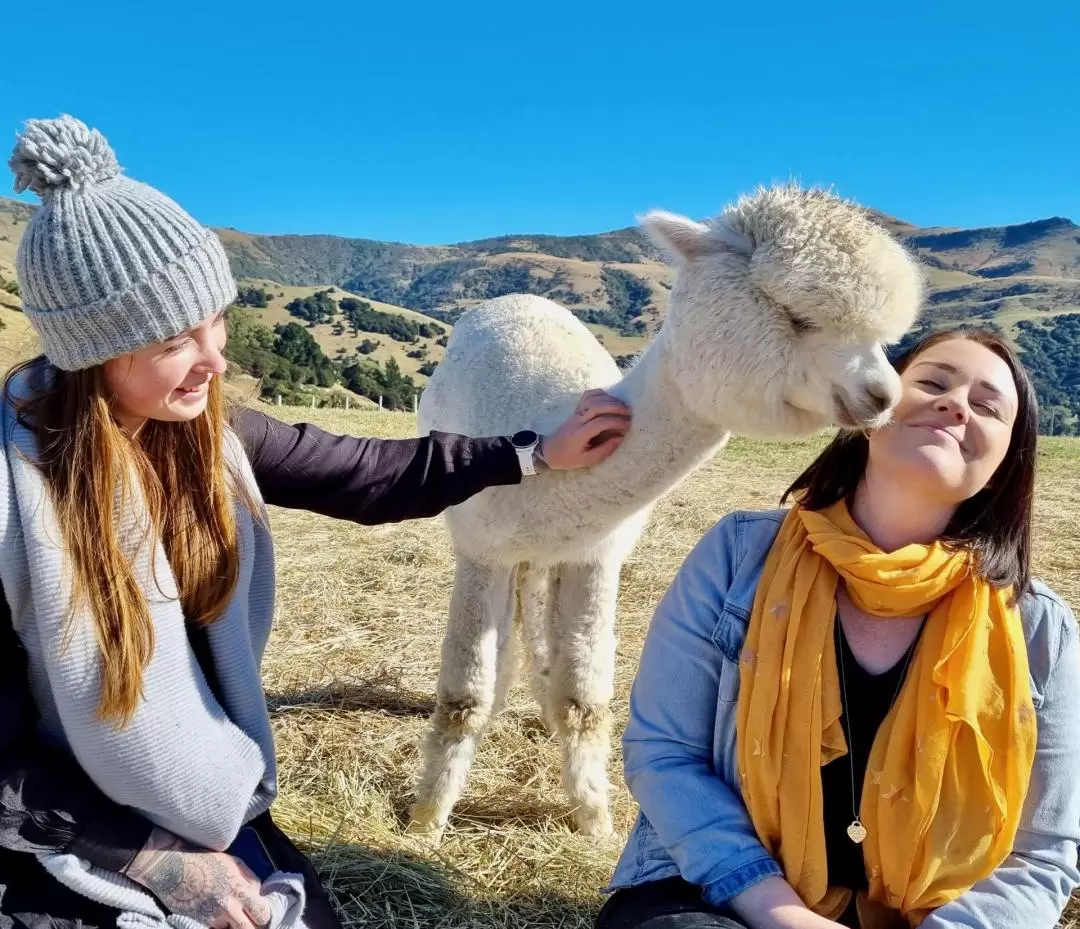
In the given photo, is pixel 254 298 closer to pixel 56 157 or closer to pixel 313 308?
pixel 313 308

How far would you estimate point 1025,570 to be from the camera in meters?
1.69

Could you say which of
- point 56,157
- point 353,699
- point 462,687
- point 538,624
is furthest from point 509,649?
point 56,157

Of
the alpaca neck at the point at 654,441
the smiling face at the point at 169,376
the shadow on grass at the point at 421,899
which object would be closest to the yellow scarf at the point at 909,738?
the alpaca neck at the point at 654,441

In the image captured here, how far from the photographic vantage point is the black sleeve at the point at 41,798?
1.50m

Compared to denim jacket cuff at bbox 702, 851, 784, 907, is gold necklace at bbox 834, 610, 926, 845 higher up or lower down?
higher up

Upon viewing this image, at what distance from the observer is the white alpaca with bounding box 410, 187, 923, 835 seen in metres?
1.85

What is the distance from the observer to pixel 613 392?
98.3 inches

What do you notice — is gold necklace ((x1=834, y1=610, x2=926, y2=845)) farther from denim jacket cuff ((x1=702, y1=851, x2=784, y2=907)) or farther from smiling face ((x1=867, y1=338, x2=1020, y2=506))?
smiling face ((x1=867, y1=338, x2=1020, y2=506))

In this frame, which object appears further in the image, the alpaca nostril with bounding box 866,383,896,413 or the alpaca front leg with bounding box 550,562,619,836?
the alpaca front leg with bounding box 550,562,619,836

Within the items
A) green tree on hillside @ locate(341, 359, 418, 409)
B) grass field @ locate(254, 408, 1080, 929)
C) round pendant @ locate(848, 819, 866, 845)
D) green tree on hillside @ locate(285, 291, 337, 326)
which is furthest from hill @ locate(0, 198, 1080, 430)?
round pendant @ locate(848, 819, 866, 845)

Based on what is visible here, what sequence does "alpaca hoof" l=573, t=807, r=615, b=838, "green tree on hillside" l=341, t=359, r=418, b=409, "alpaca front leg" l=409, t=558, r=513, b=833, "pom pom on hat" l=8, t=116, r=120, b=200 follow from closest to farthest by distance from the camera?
"pom pom on hat" l=8, t=116, r=120, b=200, "alpaca front leg" l=409, t=558, r=513, b=833, "alpaca hoof" l=573, t=807, r=615, b=838, "green tree on hillside" l=341, t=359, r=418, b=409

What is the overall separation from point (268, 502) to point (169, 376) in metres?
0.59

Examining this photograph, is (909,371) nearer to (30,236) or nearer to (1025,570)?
(1025,570)

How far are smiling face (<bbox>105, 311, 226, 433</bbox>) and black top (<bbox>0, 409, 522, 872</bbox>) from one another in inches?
11.7
